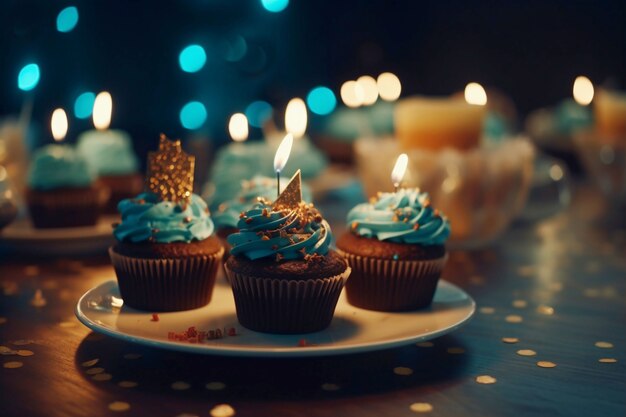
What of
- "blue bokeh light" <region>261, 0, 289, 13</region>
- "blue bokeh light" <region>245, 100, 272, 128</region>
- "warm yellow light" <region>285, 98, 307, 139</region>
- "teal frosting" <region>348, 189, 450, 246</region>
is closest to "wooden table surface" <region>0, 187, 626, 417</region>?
"teal frosting" <region>348, 189, 450, 246</region>

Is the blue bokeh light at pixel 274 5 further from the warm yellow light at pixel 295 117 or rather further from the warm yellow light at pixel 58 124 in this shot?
the warm yellow light at pixel 58 124

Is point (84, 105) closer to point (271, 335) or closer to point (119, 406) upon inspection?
point (271, 335)

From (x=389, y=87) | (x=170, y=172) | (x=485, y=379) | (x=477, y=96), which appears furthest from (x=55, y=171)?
(x=389, y=87)

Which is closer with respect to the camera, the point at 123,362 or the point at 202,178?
the point at 123,362

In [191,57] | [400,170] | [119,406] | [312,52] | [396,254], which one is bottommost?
[119,406]

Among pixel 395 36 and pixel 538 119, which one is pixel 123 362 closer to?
pixel 538 119

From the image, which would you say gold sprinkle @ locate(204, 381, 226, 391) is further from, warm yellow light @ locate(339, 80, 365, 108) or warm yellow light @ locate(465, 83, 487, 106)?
warm yellow light @ locate(339, 80, 365, 108)

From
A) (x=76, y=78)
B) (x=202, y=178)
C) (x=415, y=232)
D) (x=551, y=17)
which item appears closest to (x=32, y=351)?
(x=415, y=232)
